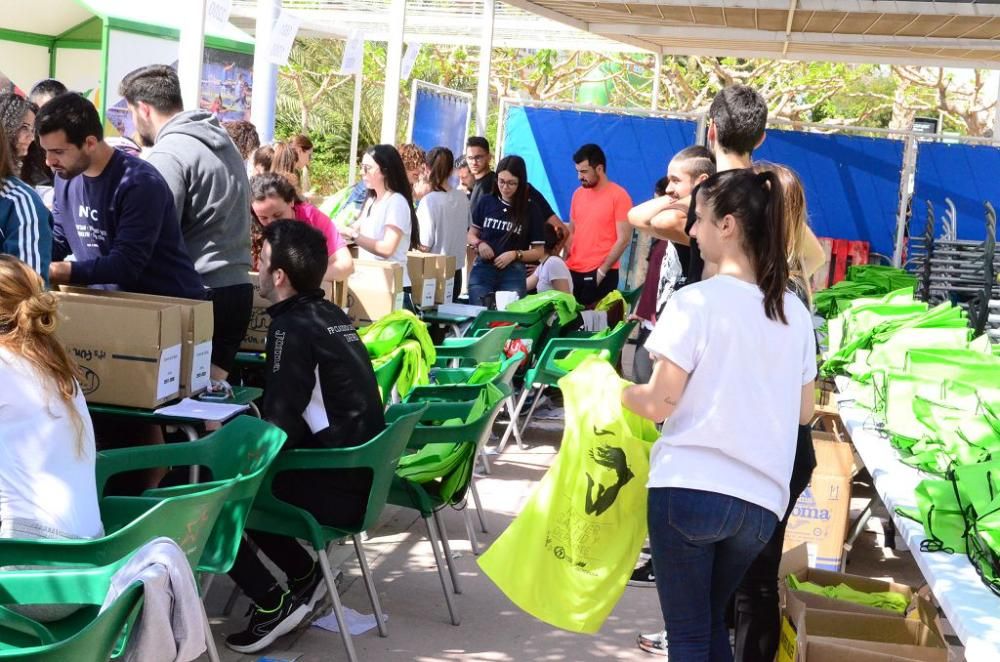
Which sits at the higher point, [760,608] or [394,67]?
[394,67]

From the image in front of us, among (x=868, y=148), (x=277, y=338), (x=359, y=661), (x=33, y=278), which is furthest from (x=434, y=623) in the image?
(x=868, y=148)

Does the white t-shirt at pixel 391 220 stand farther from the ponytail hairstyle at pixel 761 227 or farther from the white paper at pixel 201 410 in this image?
the ponytail hairstyle at pixel 761 227

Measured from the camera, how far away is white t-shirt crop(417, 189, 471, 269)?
25.3 feet

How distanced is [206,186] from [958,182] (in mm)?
8312

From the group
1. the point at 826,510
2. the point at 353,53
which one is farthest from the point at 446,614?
the point at 353,53

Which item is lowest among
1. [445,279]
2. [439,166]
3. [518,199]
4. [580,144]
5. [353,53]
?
[445,279]

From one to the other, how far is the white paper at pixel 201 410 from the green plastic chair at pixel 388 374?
995 millimetres

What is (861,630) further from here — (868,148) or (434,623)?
(868,148)

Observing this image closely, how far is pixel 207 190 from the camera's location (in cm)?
472

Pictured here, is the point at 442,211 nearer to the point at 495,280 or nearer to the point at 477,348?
the point at 495,280

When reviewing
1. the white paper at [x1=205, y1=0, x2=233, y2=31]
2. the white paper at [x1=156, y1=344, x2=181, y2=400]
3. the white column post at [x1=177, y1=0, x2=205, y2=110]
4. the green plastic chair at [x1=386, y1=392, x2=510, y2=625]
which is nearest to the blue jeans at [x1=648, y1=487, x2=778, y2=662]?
the green plastic chair at [x1=386, y1=392, x2=510, y2=625]

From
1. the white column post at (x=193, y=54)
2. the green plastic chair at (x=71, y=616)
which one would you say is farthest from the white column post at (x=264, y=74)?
the green plastic chair at (x=71, y=616)

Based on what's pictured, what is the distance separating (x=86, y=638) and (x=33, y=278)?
1090mm

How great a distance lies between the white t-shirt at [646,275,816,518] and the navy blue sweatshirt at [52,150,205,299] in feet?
7.12
